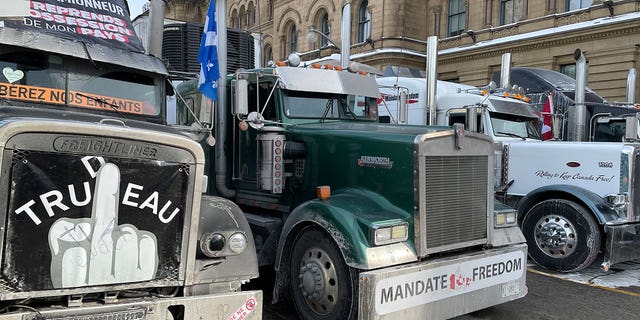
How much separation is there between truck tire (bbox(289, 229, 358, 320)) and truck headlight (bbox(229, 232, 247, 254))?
111 cm

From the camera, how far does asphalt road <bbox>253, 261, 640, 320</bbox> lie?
5125 millimetres

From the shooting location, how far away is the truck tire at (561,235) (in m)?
6.42

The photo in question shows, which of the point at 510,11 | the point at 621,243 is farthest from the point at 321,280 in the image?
the point at 510,11

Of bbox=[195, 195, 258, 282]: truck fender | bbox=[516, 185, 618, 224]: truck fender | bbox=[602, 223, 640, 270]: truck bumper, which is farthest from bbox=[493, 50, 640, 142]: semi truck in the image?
bbox=[195, 195, 258, 282]: truck fender

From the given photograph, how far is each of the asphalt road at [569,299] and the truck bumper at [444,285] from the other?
1.82ft

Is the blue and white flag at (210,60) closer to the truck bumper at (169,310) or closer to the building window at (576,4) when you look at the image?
the truck bumper at (169,310)

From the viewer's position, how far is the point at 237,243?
Result: 3.26 m

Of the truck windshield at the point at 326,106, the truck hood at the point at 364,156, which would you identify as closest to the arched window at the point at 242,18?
the truck windshield at the point at 326,106

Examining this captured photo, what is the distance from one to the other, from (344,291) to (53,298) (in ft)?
7.22

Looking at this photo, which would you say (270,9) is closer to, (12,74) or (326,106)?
(326,106)

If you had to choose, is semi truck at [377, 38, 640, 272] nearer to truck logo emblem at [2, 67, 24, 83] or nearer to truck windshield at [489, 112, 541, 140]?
truck windshield at [489, 112, 541, 140]

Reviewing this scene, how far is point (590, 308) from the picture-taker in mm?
5402

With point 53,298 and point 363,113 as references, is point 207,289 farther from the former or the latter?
point 363,113

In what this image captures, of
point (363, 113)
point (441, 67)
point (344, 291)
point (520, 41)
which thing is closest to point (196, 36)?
point (363, 113)
